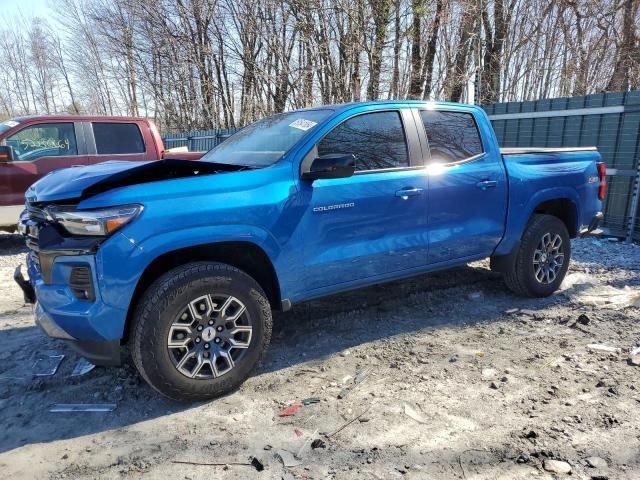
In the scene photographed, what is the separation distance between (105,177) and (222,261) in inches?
35.7

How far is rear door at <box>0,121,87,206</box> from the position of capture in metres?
7.21

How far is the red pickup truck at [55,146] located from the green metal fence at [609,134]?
6048 mm

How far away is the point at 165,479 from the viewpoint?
2.43 meters

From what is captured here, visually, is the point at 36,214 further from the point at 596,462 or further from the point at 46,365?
the point at 596,462

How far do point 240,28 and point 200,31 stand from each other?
1808mm

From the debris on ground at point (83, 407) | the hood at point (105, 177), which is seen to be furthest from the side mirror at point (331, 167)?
the debris on ground at point (83, 407)

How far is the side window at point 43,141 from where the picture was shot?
7.29m

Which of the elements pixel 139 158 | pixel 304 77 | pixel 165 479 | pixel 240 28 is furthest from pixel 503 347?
pixel 240 28

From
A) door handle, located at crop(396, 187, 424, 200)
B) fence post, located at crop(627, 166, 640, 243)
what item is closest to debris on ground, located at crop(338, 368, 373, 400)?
→ door handle, located at crop(396, 187, 424, 200)

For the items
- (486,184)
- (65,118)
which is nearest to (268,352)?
(486,184)

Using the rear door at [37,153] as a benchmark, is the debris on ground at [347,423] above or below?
below

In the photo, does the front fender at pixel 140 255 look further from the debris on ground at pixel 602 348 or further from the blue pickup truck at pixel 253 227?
the debris on ground at pixel 602 348

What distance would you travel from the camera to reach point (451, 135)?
171 inches

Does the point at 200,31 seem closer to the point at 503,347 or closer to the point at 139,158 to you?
the point at 139,158
